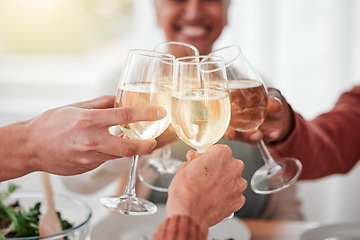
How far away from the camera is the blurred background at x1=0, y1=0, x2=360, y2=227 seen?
224 cm

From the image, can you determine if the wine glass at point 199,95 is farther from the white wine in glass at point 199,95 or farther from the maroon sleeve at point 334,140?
the maroon sleeve at point 334,140

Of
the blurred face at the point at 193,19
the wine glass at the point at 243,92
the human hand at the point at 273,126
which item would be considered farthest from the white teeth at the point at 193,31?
the wine glass at the point at 243,92

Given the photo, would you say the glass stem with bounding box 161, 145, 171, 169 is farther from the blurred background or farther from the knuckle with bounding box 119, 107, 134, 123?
the blurred background

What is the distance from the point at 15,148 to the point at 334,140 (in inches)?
45.0

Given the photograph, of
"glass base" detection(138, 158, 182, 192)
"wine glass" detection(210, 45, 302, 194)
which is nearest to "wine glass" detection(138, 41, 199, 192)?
"glass base" detection(138, 158, 182, 192)

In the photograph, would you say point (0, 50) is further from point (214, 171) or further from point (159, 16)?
point (214, 171)

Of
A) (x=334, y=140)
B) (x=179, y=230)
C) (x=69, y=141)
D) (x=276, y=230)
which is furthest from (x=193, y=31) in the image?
(x=179, y=230)

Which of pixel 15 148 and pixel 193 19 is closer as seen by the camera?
pixel 15 148

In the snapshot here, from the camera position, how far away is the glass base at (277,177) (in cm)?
95

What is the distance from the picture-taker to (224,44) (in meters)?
2.31

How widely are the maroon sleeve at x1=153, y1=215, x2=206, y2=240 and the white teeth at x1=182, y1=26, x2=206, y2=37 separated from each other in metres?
1.29

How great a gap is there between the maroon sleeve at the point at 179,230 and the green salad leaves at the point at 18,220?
0.49 meters

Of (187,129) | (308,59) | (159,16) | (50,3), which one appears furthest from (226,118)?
(50,3)

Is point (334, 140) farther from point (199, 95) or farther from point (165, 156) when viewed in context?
point (199, 95)
